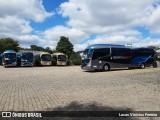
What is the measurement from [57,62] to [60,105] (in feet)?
115

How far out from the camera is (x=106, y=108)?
25.6ft

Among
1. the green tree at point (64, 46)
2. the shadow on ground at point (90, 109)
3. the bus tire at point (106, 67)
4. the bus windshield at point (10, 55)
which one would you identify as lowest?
the shadow on ground at point (90, 109)

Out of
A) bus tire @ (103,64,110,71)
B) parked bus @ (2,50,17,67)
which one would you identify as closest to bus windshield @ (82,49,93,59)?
bus tire @ (103,64,110,71)

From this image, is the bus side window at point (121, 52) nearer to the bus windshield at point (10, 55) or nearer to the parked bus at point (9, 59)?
the parked bus at point (9, 59)

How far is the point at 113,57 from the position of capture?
2684 centimetres

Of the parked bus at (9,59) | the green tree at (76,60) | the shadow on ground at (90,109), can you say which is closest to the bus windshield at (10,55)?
the parked bus at (9,59)

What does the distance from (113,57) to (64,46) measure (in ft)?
190

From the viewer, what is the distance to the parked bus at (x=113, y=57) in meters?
25.4

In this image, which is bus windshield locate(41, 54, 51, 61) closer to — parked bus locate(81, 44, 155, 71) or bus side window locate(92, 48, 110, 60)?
parked bus locate(81, 44, 155, 71)

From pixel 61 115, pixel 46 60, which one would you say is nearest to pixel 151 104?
pixel 61 115

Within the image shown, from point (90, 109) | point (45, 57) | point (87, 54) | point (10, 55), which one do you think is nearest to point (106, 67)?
point (87, 54)

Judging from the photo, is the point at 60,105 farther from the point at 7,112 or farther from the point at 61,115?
the point at 7,112

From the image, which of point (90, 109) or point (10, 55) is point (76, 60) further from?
point (90, 109)

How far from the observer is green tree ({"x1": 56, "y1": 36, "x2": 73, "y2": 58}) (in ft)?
275
